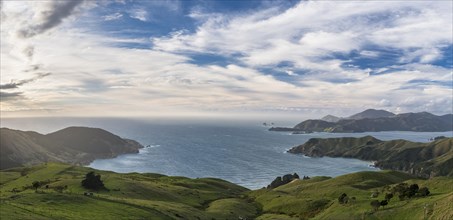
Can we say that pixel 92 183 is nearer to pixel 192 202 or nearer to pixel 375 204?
pixel 192 202

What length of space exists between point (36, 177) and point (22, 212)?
A: 335ft

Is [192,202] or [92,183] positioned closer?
[92,183]

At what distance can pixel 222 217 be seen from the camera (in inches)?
3799

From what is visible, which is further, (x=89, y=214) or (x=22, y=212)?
(x=89, y=214)

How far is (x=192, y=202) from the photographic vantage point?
120625 millimetres

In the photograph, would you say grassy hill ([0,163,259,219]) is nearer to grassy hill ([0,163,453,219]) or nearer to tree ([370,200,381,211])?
grassy hill ([0,163,453,219])

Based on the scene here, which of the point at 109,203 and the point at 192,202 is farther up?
the point at 109,203

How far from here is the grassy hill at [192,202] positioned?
6506cm

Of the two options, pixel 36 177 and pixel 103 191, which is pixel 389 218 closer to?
pixel 103 191

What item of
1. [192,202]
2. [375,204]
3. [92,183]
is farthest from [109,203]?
[375,204]

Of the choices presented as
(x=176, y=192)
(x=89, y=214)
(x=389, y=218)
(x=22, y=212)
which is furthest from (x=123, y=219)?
(x=176, y=192)

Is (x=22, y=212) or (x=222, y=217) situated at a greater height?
(x=22, y=212)

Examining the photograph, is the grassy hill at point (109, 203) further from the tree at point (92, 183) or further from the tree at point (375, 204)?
the tree at point (375, 204)

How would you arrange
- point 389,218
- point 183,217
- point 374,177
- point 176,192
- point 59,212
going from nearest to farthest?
point 59,212, point 389,218, point 183,217, point 176,192, point 374,177
